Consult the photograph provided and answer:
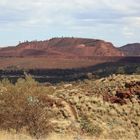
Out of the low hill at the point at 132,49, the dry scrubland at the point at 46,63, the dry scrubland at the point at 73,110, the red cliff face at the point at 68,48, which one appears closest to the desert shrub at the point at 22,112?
the dry scrubland at the point at 73,110

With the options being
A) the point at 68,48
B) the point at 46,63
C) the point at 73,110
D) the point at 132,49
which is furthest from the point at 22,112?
the point at 132,49

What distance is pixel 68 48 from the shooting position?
118312 millimetres

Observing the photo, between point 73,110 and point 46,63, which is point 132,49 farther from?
point 73,110

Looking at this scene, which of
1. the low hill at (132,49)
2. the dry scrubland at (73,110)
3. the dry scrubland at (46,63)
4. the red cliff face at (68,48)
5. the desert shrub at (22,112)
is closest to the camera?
the desert shrub at (22,112)

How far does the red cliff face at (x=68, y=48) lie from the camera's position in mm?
109963

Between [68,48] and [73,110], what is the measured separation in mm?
93918

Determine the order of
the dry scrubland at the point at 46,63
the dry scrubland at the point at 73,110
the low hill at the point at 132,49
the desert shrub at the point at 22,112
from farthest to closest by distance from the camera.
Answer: the low hill at the point at 132,49, the dry scrubland at the point at 46,63, the dry scrubland at the point at 73,110, the desert shrub at the point at 22,112

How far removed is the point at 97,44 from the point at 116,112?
92.9m

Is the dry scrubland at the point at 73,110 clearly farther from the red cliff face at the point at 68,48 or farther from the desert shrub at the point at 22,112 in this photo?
the red cliff face at the point at 68,48

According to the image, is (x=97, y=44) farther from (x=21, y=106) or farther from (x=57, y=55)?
(x=21, y=106)

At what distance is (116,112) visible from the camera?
26.1 metres

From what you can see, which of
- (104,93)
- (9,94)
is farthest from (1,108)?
(104,93)

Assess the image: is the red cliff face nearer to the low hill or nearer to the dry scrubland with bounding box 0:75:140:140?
the low hill

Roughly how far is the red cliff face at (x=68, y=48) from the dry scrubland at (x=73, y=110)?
74093 mm
